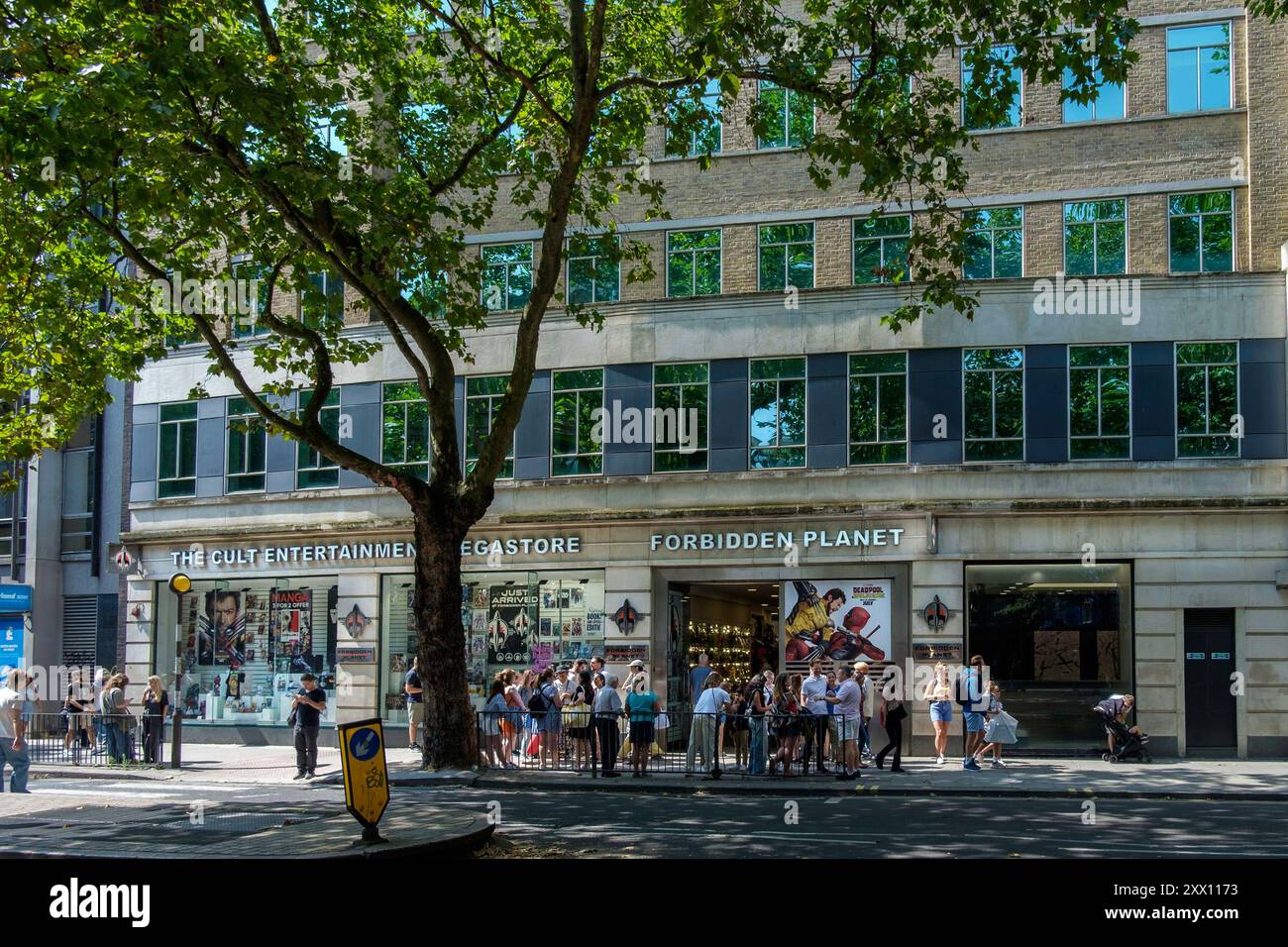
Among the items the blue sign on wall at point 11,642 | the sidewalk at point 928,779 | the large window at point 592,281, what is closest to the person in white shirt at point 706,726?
the sidewalk at point 928,779

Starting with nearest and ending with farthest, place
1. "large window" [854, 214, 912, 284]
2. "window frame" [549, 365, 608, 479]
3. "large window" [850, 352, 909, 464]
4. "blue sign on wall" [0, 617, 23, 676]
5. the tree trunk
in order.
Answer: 1. the tree trunk
2. "large window" [850, 352, 909, 464]
3. "large window" [854, 214, 912, 284]
4. "window frame" [549, 365, 608, 479]
5. "blue sign on wall" [0, 617, 23, 676]

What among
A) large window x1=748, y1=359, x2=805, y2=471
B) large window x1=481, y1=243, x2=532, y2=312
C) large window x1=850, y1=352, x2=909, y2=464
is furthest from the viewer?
large window x1=481, y1=243, x2=532, y2=312

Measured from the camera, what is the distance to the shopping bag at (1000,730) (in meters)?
21.2

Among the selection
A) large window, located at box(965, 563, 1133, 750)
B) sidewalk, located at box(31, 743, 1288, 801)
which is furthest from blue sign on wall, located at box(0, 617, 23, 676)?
large window, located at box(965, 563, 1133, 750)

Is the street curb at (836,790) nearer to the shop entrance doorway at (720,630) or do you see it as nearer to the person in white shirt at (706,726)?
the person in white shirt at (706,726)

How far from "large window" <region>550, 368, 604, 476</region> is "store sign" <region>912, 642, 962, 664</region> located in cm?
720

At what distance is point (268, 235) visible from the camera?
62.4ft

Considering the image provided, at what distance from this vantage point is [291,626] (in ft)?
93.2

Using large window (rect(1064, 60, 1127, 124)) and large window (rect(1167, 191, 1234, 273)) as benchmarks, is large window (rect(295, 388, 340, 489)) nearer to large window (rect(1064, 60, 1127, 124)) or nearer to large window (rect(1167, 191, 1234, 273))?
large window (rect(1064, 60, 1127, 124))

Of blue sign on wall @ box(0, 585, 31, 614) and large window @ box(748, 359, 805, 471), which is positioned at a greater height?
large window @ box(748, 359, 805, 471)

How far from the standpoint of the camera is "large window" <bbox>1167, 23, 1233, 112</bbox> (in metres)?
23.5

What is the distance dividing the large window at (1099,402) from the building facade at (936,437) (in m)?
0.05

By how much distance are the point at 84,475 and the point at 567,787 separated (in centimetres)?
2002

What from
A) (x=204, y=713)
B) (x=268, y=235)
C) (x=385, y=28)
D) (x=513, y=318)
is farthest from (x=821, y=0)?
(x=204, y=713)
